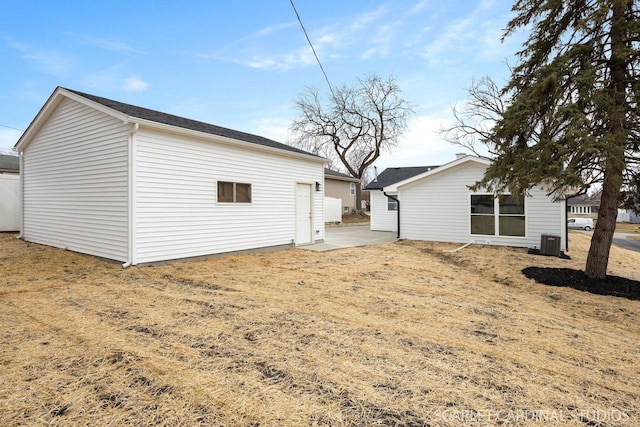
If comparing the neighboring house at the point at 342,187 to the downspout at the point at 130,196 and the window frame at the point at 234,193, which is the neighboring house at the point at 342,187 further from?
the downspout at the point at 130,196

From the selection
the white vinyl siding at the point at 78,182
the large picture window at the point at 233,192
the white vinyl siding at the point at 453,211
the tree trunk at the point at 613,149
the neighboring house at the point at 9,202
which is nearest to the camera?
the tree trunk at the point at 613,149

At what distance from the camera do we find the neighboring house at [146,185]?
6.85 m

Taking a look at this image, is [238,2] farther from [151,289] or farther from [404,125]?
[404,125]

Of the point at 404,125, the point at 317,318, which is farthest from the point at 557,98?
the point at 404,125

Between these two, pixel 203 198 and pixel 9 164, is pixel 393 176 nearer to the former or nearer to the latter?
pixel 203 198

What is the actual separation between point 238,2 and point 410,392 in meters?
9.34

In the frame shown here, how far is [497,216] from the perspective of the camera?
11383mm

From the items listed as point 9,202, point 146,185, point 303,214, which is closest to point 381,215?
point 303,214

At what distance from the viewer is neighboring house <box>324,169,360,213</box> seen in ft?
88.1

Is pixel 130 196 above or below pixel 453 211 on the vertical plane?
above

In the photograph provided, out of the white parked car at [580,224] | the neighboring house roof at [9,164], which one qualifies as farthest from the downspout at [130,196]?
the white parked car at [580,224]

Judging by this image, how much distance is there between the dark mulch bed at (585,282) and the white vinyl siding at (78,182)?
908cm

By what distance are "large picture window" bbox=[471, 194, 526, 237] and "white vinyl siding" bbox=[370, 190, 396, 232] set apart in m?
5.79

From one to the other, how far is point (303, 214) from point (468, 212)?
20.3 ft
